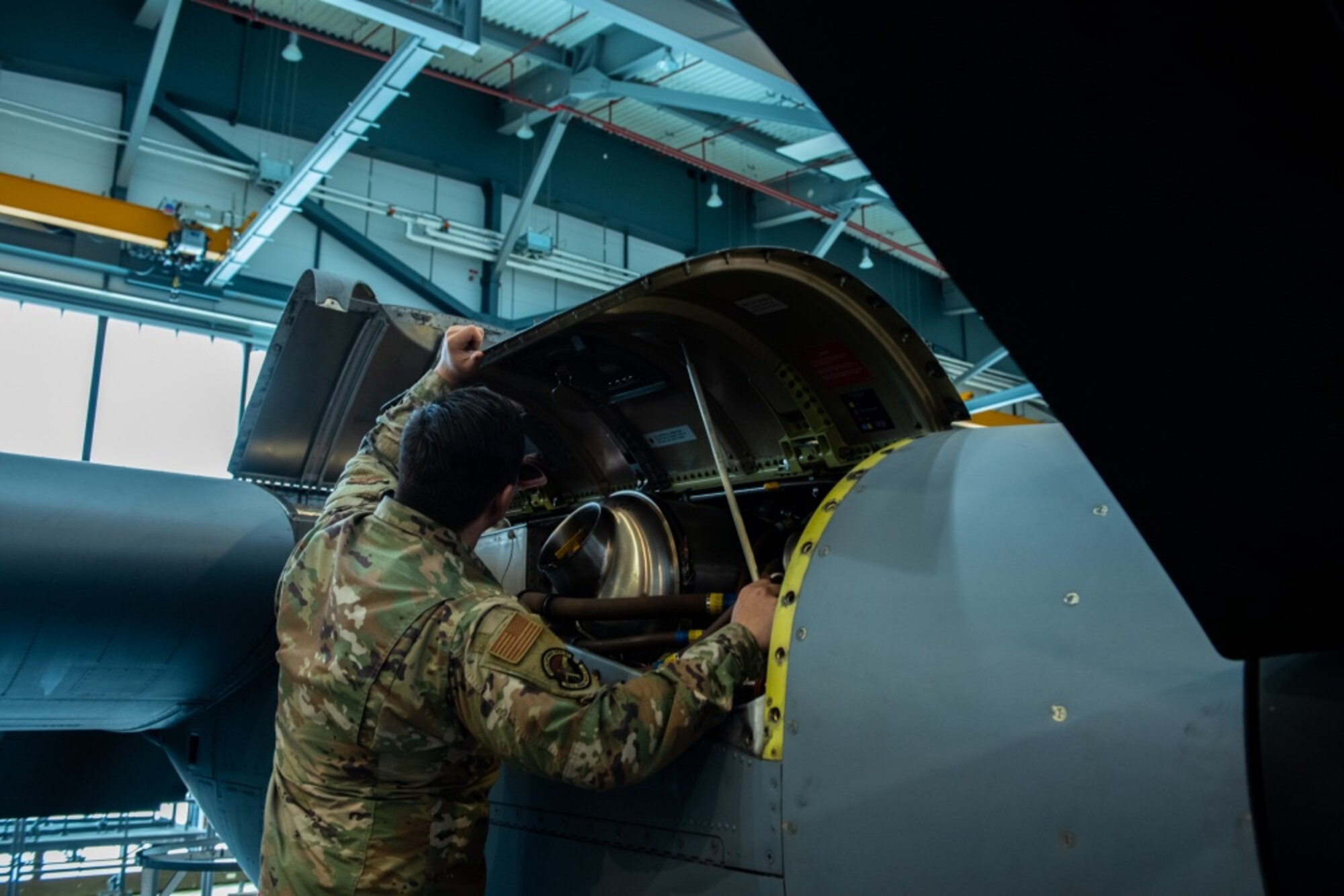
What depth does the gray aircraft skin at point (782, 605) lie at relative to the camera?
1567mm

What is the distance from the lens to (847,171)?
506 inches

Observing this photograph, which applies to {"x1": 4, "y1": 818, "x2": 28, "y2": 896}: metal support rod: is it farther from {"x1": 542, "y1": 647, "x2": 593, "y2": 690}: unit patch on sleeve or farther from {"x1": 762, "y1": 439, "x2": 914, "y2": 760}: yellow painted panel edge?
{"x1": 762, "y1": 439, "x2": 914, "y2": 760}: yellow painted panel edge

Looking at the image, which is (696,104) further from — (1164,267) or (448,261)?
(1164,267)

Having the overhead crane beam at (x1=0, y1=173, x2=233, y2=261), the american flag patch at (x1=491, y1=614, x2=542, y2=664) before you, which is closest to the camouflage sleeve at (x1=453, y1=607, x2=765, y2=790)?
the american flag patch at (x1=491, y1=614, x2=542, y2=664)

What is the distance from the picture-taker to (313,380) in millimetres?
4043

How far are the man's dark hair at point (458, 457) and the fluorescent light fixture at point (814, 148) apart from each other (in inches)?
406

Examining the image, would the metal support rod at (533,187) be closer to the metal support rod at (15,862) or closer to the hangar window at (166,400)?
the hangar window at (166,400)

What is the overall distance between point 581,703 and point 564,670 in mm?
79

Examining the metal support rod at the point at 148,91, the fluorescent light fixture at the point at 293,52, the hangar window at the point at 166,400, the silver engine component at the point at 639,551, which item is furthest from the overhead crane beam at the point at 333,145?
the silver engine component at the point at 639,551

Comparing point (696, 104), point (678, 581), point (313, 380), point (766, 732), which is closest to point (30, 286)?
point (696, 104)

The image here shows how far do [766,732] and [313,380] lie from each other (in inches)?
106

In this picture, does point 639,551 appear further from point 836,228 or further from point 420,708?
point 836,228

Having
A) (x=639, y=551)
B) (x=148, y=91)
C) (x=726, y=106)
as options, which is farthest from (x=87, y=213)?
(x=639, y=551)

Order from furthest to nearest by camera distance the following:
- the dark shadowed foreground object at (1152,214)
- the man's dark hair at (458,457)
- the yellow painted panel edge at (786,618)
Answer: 1. the man's dark hair at (458,457)
2. the yellow painted panel edge at (786,618)
3. the dark shadowed foreground object at (1152,214)
